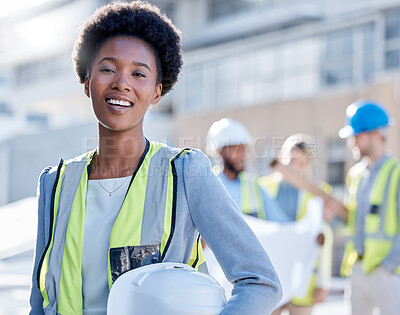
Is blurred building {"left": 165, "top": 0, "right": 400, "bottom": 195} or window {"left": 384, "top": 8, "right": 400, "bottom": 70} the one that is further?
blurred building {"left": 165, "top": 0, "right": 400, "bottom": 195}

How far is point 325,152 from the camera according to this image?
19.3 metres

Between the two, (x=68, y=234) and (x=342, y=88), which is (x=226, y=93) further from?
(x=68, y=234)

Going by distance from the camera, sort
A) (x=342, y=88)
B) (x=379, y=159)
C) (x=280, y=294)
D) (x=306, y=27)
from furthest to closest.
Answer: (x=306, y=27), (x=342, y=88), (x=379, y=159), (x=280, y=294)

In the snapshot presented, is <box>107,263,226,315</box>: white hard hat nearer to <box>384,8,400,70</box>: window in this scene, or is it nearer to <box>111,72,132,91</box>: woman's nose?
<box>111,72,132,91</box>: woman's nose

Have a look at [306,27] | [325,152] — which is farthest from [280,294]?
[306,27]

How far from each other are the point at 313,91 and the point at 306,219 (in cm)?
1598

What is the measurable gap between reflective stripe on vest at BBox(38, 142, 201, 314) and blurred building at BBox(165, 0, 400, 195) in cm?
1354

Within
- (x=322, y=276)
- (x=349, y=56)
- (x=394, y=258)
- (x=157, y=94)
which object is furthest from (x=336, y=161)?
(x=157, y=94)

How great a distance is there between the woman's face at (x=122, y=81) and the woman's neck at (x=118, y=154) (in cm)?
4

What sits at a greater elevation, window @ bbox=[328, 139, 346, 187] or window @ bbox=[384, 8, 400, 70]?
window @ bbox=[384, 8, 400, 70]

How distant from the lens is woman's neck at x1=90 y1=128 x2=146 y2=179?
196cm

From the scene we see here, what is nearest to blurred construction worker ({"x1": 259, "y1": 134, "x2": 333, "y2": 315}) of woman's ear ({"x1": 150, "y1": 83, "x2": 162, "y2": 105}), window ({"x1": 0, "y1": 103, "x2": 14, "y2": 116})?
woman's ear ({"x1": 150, "y1": 83, "x2": 162, "y2": 105})

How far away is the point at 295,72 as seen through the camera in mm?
21875

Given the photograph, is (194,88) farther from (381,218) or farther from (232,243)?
(232,243)
